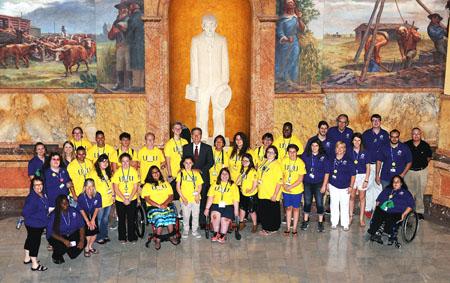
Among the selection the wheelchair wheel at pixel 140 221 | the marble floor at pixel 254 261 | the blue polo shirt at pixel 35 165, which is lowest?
the marble floor at pixel 254 261

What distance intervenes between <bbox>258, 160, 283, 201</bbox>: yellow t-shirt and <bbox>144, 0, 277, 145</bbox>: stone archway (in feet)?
7.16

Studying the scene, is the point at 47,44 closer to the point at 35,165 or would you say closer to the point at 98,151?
the point at 98,151

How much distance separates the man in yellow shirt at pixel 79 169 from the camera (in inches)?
491

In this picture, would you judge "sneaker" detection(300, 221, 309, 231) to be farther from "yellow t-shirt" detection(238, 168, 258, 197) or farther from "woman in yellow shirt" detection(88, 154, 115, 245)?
"woman in yellow shirt" detection(88, 154, 115, 245)

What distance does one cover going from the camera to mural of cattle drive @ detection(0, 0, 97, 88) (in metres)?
14.1

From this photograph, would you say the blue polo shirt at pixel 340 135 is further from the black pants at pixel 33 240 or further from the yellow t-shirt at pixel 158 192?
the black pants at pixel 33 240

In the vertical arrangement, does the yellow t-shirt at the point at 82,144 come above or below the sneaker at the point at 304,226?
above

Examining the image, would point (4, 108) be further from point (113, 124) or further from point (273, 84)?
point (273, 84)

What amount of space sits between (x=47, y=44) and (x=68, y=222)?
4.37m

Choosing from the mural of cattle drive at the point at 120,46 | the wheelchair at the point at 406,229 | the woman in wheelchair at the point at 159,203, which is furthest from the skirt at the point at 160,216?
the wheelchair at the point at 406,229

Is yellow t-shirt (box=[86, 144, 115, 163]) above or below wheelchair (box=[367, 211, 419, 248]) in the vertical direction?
above

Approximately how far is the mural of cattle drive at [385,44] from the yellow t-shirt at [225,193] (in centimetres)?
352

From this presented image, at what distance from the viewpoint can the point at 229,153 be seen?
43.3ft

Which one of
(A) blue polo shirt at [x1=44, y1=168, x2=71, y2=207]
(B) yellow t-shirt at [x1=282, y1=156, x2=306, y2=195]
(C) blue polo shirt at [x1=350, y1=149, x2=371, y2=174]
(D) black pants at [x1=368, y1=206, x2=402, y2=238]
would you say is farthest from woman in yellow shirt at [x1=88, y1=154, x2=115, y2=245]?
(D) black pants at [x1=368, y1=206, x2=402, y2=238]
